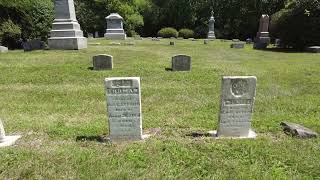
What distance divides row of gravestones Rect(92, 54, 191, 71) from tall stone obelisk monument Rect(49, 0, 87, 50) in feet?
20.1

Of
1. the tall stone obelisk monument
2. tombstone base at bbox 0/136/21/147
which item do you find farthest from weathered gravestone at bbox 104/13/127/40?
tombstone base at bbox 0/136/21/147

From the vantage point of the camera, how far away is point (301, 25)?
26031mm

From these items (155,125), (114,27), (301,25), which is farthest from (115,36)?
(155,125)

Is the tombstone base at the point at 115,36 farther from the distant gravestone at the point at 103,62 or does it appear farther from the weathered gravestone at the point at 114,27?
the distant gravestone at the point at 103,62

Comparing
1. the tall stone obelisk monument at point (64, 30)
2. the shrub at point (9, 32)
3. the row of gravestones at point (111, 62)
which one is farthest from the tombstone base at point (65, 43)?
the row of gravestones at point (111, 62)

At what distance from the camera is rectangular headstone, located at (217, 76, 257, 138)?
641cm

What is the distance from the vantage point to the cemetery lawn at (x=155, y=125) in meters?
5.27

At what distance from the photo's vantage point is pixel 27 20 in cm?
2316

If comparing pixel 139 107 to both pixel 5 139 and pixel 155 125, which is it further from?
pixel 5 139

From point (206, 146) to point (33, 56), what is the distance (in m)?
12.8

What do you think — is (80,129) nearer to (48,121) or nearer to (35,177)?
(48,121)

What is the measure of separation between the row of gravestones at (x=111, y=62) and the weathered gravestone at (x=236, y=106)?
7150 millimetres

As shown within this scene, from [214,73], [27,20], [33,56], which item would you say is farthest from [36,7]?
[214,73]

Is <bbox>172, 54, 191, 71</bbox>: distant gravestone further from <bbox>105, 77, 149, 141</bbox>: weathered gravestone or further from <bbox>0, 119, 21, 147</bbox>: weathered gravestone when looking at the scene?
<bbox>0, 119, 21, 147</bbox>: weathered gravestone
